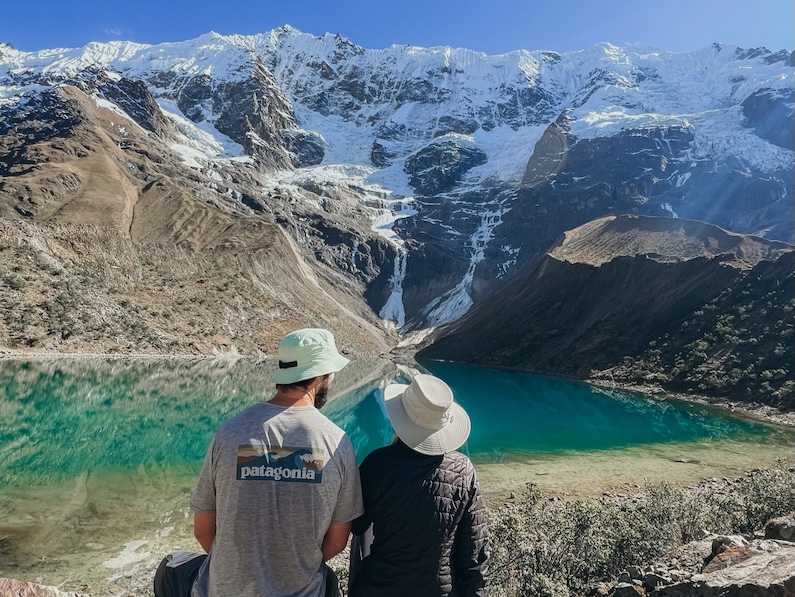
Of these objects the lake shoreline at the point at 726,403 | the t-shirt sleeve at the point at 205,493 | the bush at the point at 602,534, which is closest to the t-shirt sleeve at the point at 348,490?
the t-shirt sleeve at the point at 205,493

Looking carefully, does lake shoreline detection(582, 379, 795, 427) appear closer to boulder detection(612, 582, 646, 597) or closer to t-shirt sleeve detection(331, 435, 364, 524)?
boulder detection(612, 582, 646, 597)

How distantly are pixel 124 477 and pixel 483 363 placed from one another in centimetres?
6630

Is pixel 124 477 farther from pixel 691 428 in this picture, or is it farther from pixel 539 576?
pixel 691 428

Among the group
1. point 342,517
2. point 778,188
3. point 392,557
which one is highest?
point 778,188

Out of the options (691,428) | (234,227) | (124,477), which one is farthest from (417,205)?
(124,477)

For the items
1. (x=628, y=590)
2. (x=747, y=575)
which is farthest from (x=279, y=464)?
(x=628, y=590)

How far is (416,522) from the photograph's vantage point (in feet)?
11.5

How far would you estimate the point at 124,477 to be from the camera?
1675 centimetres

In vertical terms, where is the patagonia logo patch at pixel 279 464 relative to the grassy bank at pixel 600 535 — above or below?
above

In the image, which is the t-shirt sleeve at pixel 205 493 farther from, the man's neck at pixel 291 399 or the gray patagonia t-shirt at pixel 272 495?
the man's neck at pixel 291 399

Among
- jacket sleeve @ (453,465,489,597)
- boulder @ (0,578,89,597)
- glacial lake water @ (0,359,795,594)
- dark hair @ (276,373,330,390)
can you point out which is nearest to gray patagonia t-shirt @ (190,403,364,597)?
dark hair @ (276,373,330,390)

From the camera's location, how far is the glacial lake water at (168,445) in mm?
11812

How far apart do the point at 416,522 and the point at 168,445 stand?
21.2 m

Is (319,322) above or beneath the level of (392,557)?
above
